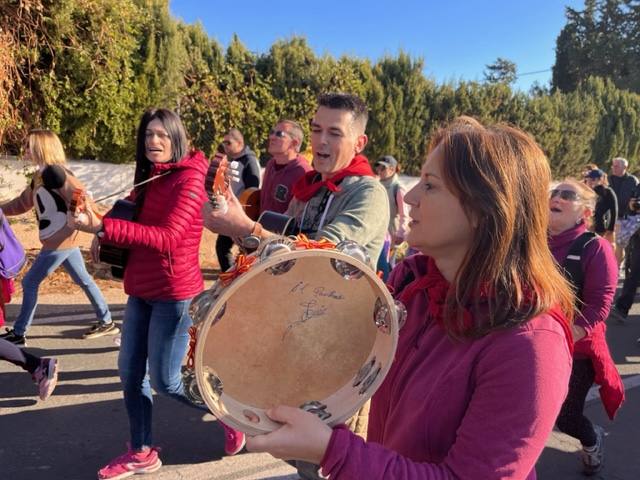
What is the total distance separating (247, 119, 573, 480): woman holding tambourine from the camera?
45.8 inches

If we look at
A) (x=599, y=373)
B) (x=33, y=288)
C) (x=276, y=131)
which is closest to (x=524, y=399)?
(x=599, y=373)

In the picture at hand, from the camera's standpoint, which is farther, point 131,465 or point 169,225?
point 131,465

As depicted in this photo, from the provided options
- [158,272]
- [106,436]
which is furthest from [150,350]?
[106,436]

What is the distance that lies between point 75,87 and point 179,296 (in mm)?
7022

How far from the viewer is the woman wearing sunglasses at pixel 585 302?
3.24 meters

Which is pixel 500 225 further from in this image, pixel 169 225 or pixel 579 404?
pixel 579 404

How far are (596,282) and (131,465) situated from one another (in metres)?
2.81

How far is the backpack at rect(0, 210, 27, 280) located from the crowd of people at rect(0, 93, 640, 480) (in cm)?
146

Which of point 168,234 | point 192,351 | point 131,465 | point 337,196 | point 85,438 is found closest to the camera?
point 192,351

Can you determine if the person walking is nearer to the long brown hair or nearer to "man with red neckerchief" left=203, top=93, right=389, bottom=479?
"man with red neckerchief" left=203, top=93, right=389, bottom=479

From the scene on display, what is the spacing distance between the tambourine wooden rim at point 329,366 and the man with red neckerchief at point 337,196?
2.22 feet

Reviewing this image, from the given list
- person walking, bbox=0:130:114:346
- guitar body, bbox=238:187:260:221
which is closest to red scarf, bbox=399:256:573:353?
guitar body, bbox=238:187:260:221

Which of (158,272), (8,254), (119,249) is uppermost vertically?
(119,249)

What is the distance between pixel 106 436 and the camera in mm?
3648
